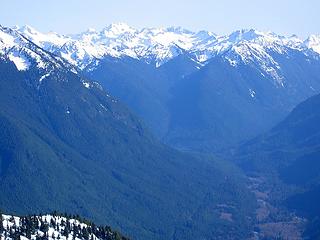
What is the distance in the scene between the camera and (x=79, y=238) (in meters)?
200

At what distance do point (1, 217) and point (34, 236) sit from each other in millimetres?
12239

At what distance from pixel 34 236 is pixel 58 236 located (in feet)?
21.2

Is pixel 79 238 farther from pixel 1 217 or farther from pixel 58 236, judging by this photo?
pixel 1 217

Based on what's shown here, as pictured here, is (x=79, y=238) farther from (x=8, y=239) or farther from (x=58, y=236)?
(x=8, y=239)

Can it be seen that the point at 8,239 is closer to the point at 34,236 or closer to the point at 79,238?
the point at 34,236

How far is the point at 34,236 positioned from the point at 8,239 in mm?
8279

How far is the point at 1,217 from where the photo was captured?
199m

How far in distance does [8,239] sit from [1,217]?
12973 mm

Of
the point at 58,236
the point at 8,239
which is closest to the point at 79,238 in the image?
the point at 58,236

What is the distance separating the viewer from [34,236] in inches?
7628

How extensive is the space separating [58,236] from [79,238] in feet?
21.5

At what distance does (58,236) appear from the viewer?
19575cm

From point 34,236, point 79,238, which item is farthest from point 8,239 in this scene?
point 79,238
